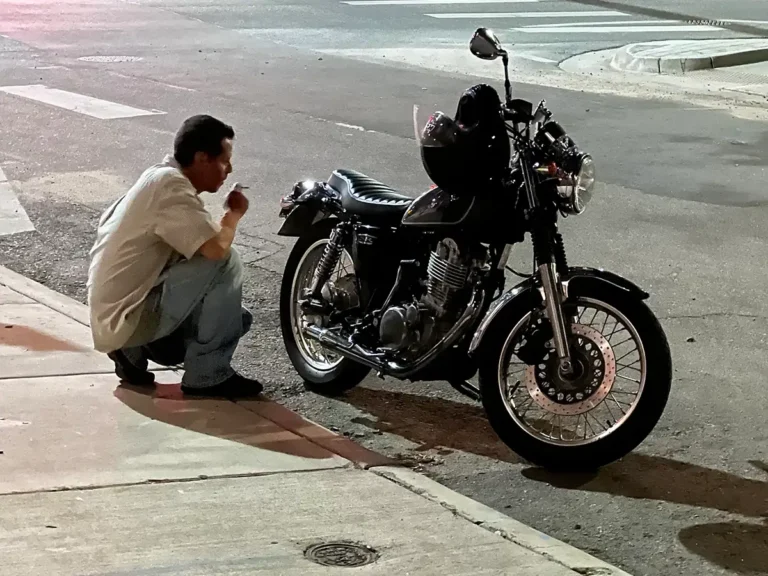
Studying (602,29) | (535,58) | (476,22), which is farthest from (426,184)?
(476,22)

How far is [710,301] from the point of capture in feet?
24.3

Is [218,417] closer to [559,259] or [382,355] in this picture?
[382,355]

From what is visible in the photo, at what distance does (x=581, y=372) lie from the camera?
502 centimetres

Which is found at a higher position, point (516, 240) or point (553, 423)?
point (516, 240)

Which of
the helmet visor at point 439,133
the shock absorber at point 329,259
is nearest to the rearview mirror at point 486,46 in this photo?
the helmet visor at point 439,133

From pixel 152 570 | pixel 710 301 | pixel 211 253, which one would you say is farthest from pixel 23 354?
pixel 710 301

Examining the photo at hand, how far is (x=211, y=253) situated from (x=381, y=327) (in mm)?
807

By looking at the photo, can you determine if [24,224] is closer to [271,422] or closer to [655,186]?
[271,422]

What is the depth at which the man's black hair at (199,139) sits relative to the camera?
18.2ft

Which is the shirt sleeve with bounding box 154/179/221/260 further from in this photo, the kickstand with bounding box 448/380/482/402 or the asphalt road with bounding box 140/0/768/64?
the asphalt road with bounding box 140/0/768/64

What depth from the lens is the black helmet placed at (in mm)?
5082

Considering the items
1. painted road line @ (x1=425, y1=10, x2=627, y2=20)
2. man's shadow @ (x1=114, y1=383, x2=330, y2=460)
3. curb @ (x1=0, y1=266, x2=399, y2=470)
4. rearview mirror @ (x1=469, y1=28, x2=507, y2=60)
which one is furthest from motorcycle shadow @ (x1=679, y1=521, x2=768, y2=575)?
painted road line @ (x1=425, y1=10, x2=627, y2=20)

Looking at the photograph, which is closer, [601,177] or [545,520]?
[545,520]

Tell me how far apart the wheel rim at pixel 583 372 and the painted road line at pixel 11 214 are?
16.1 feet
